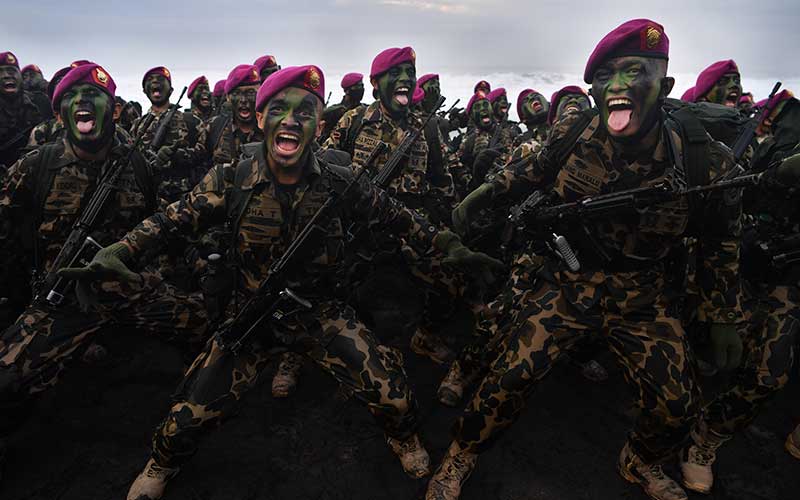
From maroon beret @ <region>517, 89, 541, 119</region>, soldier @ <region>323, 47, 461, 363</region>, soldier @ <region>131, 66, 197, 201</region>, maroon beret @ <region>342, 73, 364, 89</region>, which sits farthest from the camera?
maroon beret @ <region>342, 73, 364, 89</region>

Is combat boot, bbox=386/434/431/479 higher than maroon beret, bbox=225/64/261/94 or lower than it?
lower

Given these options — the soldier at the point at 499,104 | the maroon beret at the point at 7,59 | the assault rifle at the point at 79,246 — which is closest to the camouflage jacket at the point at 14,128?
the maroon beret at the point at 7,59

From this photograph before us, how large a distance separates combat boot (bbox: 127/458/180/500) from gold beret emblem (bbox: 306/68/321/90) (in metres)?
2.46

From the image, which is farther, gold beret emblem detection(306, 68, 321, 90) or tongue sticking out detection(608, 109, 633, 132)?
gold beret emblem detection(306, 68, 321, 90)

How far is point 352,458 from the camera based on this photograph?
324 centimetres

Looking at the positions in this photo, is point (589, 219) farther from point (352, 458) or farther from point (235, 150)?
point (235, 150)

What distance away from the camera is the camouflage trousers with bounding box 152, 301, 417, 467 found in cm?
273

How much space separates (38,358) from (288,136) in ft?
6.85

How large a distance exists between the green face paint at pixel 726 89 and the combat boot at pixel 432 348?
4034 millimetres

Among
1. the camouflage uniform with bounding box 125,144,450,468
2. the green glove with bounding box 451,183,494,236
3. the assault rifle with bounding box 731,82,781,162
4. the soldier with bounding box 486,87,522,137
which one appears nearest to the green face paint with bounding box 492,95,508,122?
the soldier with bounding box 486,87,522,137

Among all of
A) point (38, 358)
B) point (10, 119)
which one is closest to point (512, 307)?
point (38, 358)

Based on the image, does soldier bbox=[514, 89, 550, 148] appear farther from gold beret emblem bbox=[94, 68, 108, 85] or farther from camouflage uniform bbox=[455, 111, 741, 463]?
gold beret emblem bbox=[94, 68, 108, 85]

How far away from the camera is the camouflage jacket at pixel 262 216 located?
2.90 meters

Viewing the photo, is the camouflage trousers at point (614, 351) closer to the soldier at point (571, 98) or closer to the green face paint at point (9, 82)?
the soldier at point (571, 98)
